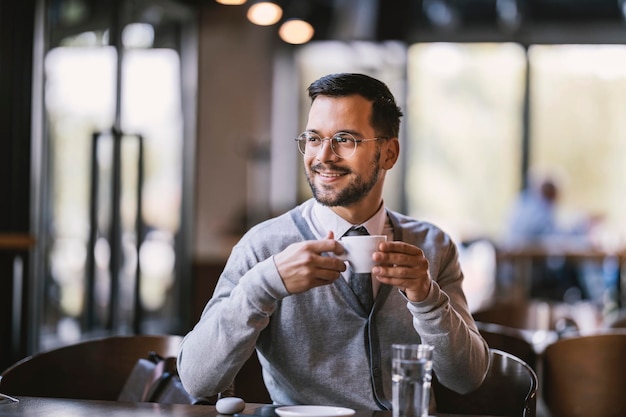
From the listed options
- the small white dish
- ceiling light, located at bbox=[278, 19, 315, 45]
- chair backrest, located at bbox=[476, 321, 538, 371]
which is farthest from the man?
ceiling light, located at bbox=[278, 19, 315, 45]

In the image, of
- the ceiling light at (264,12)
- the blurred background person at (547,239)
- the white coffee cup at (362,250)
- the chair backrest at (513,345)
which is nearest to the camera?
the white coffee cup at (362,250)

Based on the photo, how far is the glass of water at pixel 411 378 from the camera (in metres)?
1.56

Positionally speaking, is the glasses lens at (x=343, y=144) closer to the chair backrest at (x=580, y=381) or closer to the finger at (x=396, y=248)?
the finger at (x=396, y=248)

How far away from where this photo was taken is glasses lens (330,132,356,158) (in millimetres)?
2098

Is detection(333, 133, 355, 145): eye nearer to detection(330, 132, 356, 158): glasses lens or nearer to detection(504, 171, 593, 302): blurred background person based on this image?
detection(330, 132, 356, 158): glasses lens

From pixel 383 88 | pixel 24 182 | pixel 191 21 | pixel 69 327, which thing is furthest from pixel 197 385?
pixel 191 21

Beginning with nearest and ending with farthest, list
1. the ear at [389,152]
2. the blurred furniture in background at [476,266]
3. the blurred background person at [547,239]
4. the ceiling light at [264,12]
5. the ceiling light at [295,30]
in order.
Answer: the ear at [389,152] → the ceiling light at [264,12] → the ceiling light at [295,30] → the blurred background person at [547,239] → the blurred furniture in background at [476,266]

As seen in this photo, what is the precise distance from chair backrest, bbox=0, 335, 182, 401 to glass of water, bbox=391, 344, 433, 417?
0.90 meters

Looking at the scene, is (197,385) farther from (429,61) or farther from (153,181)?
(429,61)

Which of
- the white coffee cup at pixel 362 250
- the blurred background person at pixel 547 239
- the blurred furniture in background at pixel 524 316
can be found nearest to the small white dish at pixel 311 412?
the white coffee cup at pixel 362 250

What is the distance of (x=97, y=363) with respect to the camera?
2332 mm

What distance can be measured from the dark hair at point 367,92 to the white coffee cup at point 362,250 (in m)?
0.45

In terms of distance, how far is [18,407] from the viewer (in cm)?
175

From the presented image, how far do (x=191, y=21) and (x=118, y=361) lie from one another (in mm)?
5299
